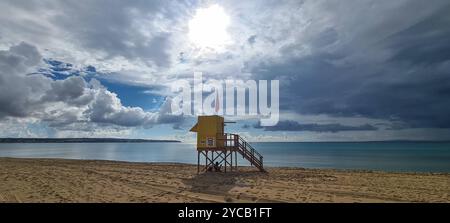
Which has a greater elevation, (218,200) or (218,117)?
(218,117)

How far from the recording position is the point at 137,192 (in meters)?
16.1

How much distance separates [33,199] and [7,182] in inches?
264

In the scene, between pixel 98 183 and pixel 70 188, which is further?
pixel 98 183

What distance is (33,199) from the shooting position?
1403 cm
